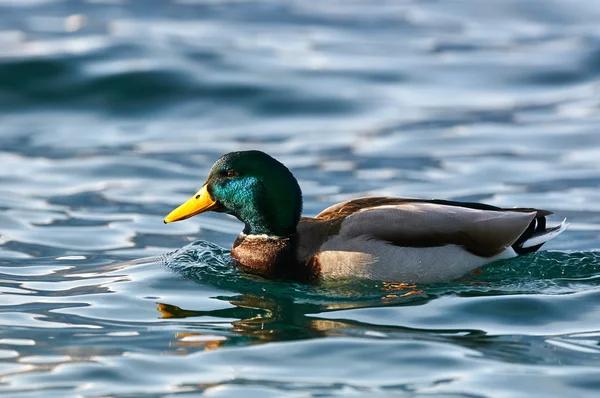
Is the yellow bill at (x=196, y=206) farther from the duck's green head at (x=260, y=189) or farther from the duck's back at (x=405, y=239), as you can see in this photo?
the duck's back at (x=405, y=239)

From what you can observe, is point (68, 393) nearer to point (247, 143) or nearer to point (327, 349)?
point (327, 349)

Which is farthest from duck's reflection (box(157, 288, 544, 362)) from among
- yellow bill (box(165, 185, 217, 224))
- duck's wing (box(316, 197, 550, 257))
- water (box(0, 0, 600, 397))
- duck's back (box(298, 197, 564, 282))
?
yellow bill (box(165, 185, 217, 224))

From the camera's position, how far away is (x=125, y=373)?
678cm

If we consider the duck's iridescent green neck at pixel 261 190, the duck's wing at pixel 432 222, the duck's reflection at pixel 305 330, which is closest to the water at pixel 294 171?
the duck's reflection at pixel 305 330

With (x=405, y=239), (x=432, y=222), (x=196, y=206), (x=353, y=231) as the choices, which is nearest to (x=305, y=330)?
(x=353, y=231)

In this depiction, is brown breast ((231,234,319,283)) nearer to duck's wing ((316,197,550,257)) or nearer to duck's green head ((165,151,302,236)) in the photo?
duck's green head ((165,151,302,236))

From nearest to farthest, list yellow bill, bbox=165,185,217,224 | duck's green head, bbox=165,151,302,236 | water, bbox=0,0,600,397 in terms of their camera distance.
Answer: water, bbox=0,0,600,397 → duck's green head, bbox=165,151,302,236 → yellow bill, bbox=165,185,217,224

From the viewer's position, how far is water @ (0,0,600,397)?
6.98 m

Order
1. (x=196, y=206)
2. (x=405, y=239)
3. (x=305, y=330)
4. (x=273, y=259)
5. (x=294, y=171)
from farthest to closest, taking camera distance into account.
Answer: (x=294, y=171)
(x=196, y=206)
(x=273, y=259)
(x=405, y=239)
(x=305, y=330)

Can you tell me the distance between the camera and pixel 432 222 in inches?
338

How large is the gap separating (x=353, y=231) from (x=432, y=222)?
1.86 ft

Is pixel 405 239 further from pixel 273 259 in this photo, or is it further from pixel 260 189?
pixel 260 189

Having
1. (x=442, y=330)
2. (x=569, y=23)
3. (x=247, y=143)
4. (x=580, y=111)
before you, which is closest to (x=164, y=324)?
(x=442, y=330)

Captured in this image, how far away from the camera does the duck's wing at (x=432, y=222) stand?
335 inches
